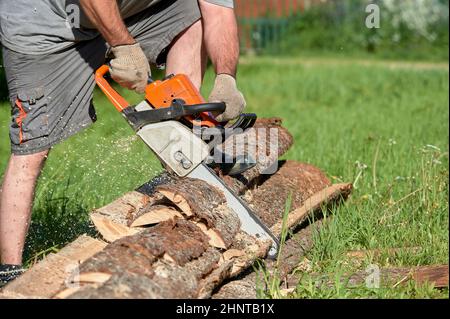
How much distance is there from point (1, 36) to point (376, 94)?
273 inches

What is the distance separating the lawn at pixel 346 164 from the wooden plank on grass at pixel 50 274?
0.55 m

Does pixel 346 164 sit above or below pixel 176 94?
below

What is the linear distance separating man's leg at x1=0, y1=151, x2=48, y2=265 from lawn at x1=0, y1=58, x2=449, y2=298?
18cm

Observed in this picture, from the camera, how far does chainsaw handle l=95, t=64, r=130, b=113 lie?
4078 millimetres

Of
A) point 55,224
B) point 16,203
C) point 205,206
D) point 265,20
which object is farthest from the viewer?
point 265,20

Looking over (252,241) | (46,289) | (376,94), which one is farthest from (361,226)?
(376,94)

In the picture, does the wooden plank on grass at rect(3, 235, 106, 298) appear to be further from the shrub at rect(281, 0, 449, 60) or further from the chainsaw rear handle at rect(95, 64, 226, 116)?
the shrub at rect(281, 0, 449, 60)

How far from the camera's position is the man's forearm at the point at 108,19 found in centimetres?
406

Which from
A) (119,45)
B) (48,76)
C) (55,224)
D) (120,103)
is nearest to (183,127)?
(120,103)

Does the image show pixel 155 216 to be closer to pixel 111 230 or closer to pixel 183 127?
pixel 111 230

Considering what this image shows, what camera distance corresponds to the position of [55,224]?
5.07m

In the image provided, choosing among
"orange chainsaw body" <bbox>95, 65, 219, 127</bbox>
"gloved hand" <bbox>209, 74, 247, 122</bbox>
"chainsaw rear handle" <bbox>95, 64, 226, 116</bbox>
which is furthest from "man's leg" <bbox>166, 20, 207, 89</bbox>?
"orange chainsaw body" <bbox>95, 65, 219, 127</bbox>

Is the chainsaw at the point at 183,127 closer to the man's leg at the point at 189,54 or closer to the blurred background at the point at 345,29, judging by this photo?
the man's leg at the point at 189,54

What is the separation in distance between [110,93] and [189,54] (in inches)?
31.4
